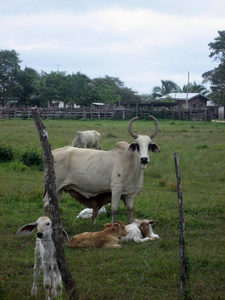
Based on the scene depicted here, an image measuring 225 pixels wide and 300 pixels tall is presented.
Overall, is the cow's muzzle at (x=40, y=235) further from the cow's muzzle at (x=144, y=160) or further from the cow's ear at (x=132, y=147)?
the cow's ear at (x=132, y=147)

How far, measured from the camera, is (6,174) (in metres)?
12.1

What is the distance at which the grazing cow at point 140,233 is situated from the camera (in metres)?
6.99

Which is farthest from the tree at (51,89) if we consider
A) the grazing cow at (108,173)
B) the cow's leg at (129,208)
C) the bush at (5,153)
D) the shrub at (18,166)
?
the cow's leg at (129,208)

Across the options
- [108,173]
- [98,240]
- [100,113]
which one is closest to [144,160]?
[108,173]

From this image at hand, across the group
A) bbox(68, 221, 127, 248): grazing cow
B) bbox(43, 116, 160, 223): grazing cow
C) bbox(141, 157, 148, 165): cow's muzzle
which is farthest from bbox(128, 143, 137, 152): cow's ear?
bbox(68, 221, 127, 248): grazing cow

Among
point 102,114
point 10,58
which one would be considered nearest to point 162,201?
point 102,114

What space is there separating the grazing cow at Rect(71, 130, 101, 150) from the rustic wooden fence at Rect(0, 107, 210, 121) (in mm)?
21905

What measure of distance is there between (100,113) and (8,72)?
Result: 21.6 m

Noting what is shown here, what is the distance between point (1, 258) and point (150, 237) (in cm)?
246

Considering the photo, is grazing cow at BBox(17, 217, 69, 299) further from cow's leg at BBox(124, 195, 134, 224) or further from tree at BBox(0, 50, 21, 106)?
tree at BBox(0, 50, 21, 106)

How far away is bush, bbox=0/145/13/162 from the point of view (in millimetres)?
14126

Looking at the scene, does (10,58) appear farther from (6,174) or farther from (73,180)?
(73,180)

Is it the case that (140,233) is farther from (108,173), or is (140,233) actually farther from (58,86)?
(58,86)

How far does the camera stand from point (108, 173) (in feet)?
26.2
